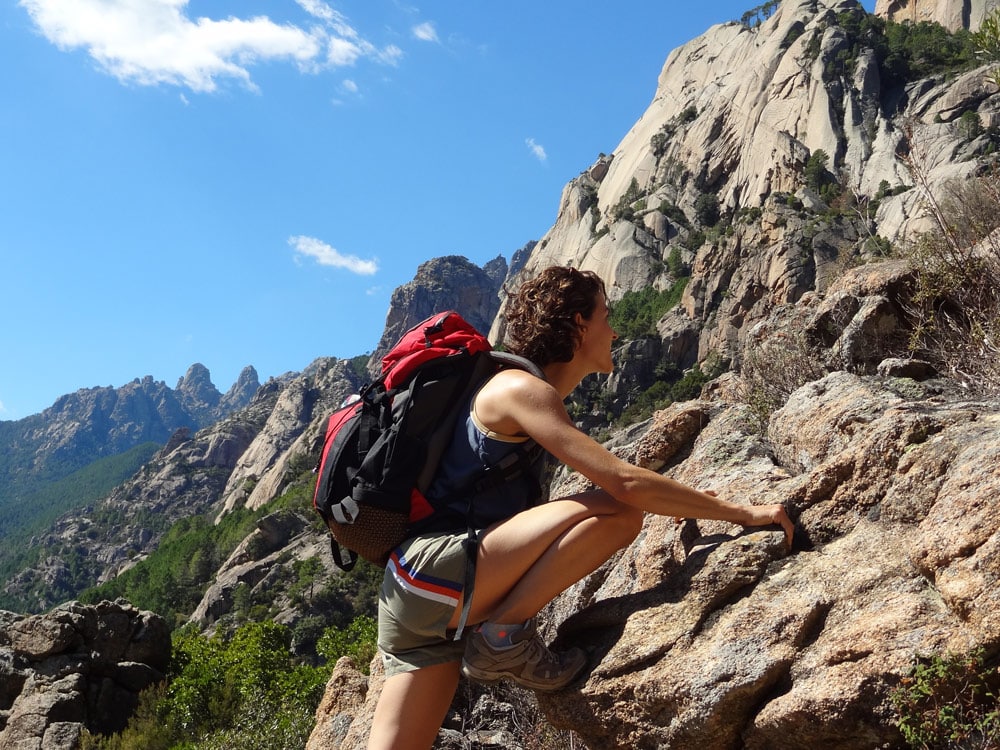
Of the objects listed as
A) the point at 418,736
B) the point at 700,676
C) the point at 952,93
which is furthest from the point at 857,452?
the point at 952,93

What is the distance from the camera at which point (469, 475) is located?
3.14m

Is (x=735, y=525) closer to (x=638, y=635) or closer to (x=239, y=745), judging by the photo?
(x=638, y=635)

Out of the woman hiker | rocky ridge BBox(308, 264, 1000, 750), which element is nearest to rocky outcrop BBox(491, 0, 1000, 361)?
rocky ridge BBox(308, 264, 1000, 750)

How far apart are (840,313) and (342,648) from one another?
15.2 m

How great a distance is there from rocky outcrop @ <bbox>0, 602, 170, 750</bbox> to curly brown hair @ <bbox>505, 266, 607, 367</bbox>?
13032 mm

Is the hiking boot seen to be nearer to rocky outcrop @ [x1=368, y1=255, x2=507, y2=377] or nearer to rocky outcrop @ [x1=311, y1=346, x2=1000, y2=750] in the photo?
rocky outcrop @ [x1=311, y1=346, x2=1000, y2=750]

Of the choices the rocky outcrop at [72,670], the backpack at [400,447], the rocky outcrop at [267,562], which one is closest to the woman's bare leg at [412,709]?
the backpack at [400,447]

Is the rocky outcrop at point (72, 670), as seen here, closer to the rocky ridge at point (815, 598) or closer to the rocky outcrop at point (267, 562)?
the rocky ridge at point (815, 598)

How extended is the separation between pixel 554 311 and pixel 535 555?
41.0 inches

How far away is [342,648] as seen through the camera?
18.6 meters

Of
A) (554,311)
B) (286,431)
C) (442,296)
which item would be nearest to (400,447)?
(554,311)

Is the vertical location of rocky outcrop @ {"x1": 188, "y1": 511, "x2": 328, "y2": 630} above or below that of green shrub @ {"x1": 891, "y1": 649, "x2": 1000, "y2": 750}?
above

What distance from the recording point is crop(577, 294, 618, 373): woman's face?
3.47 metres

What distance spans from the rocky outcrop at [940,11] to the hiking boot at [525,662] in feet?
241
